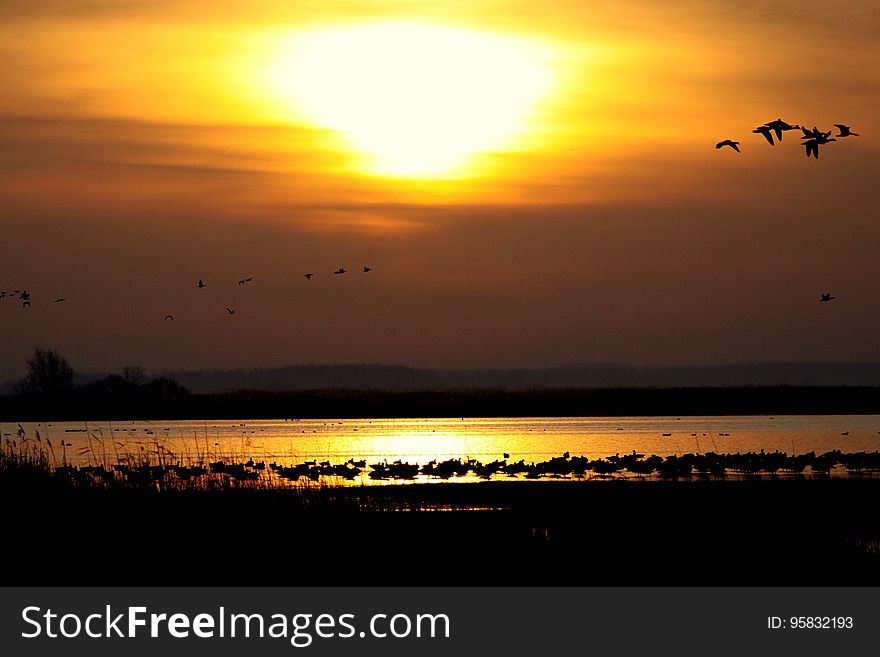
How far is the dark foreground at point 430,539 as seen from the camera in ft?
61.8

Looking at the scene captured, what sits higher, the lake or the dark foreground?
the lake

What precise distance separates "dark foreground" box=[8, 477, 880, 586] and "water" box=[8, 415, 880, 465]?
43.2 feet

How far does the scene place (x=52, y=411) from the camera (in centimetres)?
10544

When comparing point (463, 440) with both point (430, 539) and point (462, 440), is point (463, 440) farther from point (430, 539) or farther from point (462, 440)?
point (430, 539)

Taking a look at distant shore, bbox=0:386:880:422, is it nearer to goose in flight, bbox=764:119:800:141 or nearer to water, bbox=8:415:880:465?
water, bbox=8:415:880:465

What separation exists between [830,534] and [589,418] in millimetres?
75325

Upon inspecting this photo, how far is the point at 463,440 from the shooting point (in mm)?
63594

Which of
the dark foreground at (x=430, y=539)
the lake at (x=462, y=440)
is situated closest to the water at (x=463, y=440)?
the lake at (x=462, y=440)

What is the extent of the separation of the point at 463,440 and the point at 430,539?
41449 millimetres

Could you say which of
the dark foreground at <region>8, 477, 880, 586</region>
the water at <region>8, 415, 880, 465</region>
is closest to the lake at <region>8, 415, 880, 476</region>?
the water at <region>8, 415, 880, 465</region>

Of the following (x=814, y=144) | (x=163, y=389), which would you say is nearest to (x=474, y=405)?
(x=163, y=389)

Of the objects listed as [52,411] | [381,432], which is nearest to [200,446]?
[381,432]

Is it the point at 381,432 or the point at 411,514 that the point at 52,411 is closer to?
the point at 381,432

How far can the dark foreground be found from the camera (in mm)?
18828
